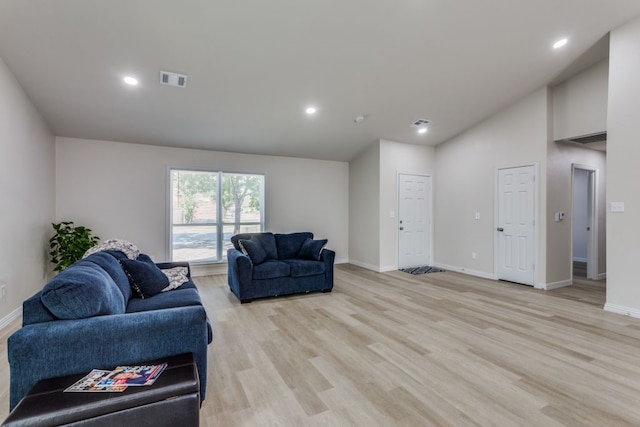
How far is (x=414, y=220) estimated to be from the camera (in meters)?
6.43

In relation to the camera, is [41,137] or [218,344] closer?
[218,344]

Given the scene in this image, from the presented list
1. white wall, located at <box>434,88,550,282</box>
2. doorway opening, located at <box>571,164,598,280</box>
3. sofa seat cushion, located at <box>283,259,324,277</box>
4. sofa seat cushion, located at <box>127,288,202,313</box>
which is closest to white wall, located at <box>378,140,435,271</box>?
white wall, located at <box>434,88,550,282</box>

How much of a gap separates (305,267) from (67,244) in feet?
11.2

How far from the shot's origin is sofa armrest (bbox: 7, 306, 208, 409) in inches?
57.3

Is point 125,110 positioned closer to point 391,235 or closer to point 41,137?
point 41,137

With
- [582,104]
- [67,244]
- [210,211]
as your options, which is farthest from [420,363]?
[67,244]

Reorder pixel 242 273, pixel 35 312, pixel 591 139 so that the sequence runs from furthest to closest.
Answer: pixel 591 139 < pixel 242 273 < pixel 35 312

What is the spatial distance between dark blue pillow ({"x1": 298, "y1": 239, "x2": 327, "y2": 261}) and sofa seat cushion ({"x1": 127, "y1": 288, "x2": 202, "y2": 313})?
6.98 ft

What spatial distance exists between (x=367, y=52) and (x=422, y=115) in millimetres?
2042

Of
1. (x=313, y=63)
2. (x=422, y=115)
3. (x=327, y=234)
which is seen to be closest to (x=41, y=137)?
(x=313, y=63)

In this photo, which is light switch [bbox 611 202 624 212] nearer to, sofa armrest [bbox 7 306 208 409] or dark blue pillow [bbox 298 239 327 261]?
dark blue pillow [bbox 298 239 327 261]

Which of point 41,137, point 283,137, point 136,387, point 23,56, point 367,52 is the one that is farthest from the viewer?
point 283,137

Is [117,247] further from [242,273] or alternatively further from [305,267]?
[305,267]

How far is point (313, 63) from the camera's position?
3.62 metres
